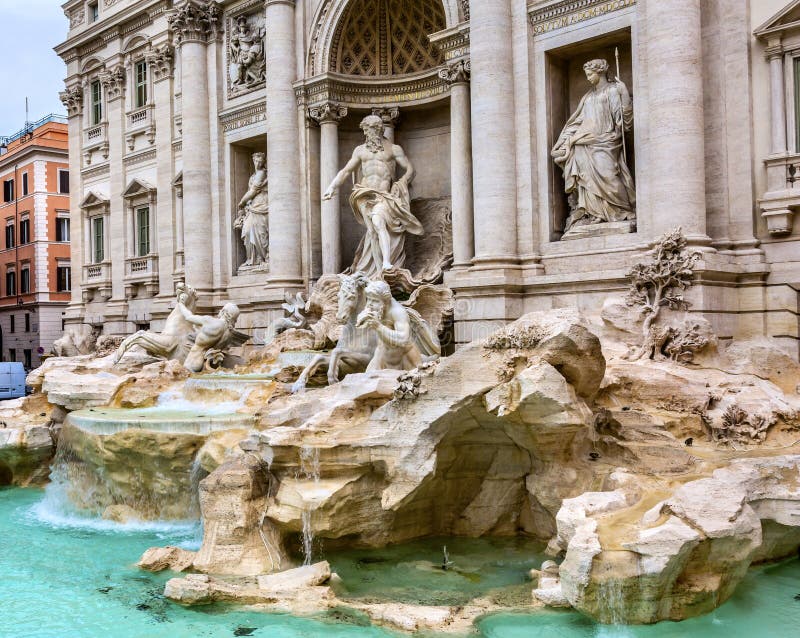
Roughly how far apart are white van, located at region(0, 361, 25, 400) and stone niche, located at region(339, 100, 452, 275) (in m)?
13.4

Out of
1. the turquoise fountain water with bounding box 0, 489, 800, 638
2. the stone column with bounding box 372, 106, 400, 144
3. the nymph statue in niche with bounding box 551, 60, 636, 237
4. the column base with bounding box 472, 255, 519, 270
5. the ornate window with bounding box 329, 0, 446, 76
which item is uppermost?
the ornate window with bounding box 329, 0, 446, 76

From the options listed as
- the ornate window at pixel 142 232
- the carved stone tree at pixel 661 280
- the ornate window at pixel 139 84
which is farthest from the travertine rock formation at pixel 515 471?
the ornate window at pixel 139 84

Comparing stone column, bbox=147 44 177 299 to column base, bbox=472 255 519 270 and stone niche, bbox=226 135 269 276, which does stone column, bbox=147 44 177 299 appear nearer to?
stone niche, bbox=226 135 269 276

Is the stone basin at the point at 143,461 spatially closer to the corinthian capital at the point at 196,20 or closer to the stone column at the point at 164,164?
the stone column at the point at 164,164

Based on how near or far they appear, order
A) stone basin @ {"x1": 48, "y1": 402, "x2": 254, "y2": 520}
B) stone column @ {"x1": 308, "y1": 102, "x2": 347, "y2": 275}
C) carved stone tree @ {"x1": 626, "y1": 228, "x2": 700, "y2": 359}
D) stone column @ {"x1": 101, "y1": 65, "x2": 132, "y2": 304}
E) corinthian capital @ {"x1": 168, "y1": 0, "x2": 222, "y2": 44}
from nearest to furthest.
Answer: stone basin @ {"x1": 48, "y1": 402, "x2": 254, "y2": 520} → carved stone tree @ {"x1": 626, "y1": 228, "x2": 700, "y2": 359} → stone column @ {"x1": 308, "y1": 102, "x2": 347, "y2": 275} → corinthian capital @ {"x1": 168, "y1": 0, "x2": 222, "y2": 44} → stone column @ {"x1": 101, "y1": 65, "x2": 132, "y2": 304}

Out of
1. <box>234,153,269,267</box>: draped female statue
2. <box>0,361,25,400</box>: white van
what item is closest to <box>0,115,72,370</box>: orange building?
<box>0,361,25,400</box>: white van

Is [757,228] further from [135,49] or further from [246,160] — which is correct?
[135,49]

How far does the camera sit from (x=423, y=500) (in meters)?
8.53

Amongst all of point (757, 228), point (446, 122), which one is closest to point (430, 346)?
point (757, 228)

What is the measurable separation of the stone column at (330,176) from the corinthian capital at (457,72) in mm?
3037

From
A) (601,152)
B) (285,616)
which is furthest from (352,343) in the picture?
(601,152)

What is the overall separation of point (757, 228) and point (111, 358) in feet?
39.1

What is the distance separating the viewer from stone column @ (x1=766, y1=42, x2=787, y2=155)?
10758 mm

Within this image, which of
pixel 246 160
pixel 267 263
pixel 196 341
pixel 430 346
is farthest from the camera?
pixel 246 160
